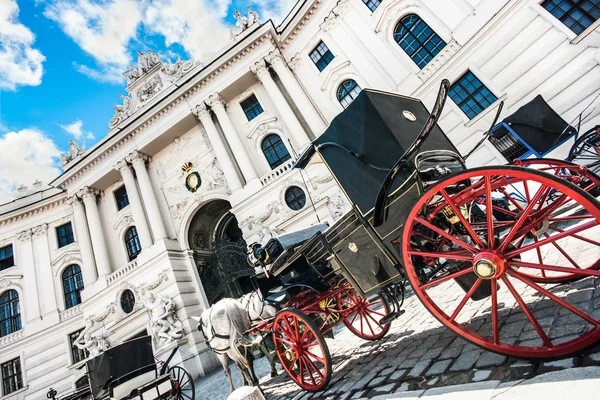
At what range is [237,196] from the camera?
555 inches

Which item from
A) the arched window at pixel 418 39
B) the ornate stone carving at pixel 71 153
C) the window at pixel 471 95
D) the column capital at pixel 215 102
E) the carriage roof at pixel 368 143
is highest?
the ornate stone carving at pixel 71 153

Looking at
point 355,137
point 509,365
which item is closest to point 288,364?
point 509,365

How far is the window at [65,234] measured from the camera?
749 inches

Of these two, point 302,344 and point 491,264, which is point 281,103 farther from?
point 491,264

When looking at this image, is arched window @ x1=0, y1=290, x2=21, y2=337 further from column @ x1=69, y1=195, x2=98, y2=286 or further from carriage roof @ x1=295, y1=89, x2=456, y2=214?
carriage roof @ x1=295, y1=89, x2=456, y2=214

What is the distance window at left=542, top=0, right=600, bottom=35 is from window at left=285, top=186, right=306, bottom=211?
10.8m

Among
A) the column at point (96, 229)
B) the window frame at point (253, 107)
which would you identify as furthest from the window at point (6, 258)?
the window frame at point (253, 107)

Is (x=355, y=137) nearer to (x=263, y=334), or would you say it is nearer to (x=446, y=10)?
(x=263, y=334)

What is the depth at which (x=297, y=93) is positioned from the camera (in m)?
14.6

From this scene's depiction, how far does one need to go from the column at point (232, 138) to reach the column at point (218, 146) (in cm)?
40

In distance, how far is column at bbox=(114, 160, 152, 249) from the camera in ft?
50.4

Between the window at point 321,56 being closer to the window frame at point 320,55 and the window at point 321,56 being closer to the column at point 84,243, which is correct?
the window frame at point 320,55

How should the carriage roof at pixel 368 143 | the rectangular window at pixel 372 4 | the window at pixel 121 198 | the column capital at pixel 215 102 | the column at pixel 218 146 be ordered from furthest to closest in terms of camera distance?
the window at pixel 121 198
the column capital at pixel 215 102
the column at pixel 218 146
the rectangular window at pixel 372 4
the carriage roof at pixel 368 143

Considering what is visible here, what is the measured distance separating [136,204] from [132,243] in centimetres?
259
